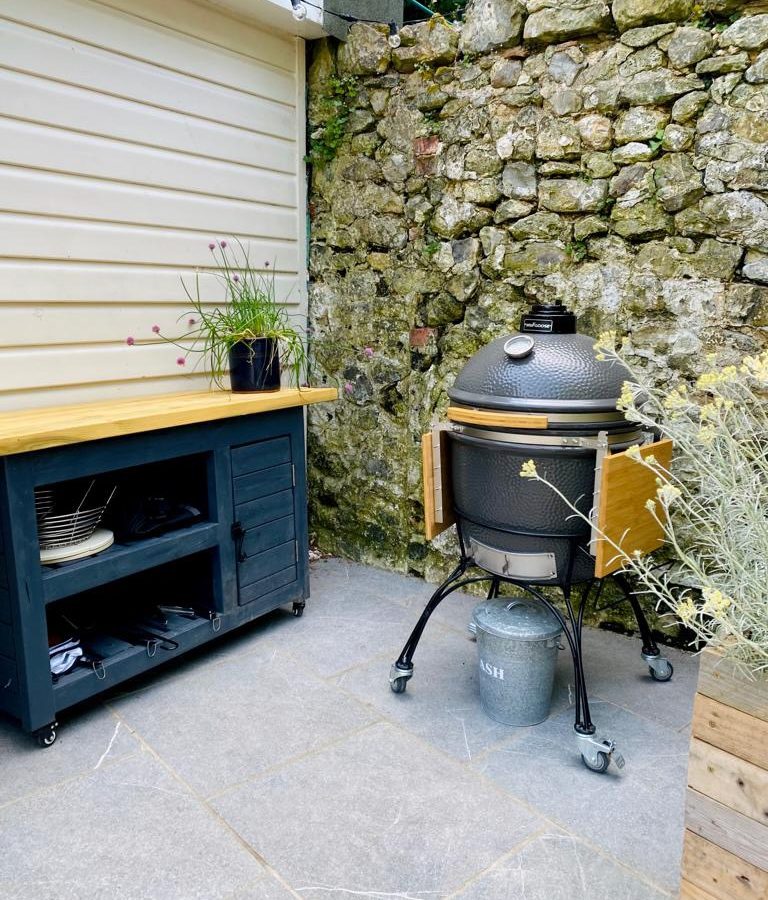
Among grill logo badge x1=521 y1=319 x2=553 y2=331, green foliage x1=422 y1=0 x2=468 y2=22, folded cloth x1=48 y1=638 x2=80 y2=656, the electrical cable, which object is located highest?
green foliage x1=422 y1=0 x2=468 y2=22

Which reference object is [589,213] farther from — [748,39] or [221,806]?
[221,806]

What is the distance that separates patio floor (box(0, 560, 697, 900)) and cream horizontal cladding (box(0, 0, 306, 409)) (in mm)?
1286

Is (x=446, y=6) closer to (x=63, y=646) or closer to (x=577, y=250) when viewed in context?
(x=577, y=250)

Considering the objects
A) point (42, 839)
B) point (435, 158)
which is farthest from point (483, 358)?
point (42, 839)

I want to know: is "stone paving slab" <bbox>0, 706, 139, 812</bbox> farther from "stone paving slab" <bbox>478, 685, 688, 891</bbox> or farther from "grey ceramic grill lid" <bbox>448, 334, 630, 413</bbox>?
"grey ceramic grill lid" <bbox>448, 334, 630, 413</bbox>

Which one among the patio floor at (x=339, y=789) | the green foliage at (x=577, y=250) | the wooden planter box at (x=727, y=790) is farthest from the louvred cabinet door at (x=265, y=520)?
the wooden planter box at (x=727, y=790)

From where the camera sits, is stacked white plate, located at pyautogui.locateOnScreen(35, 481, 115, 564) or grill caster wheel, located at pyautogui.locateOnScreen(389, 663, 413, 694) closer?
stacked white plate, located at pyautogui.locateOnScreen(35, 481, 115, 564)

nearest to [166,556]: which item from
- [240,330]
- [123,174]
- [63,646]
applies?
[63,646]

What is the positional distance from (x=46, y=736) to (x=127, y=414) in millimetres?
1074

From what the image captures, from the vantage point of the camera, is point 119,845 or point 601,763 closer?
point 119,845

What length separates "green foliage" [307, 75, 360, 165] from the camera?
359cm

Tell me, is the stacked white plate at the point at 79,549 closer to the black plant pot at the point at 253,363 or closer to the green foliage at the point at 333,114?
the black plant pot at the point at 253,363

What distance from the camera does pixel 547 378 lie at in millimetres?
2262

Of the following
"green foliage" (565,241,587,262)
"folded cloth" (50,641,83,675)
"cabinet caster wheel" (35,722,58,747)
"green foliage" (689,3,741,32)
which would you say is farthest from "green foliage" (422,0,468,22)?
"cabinet caster wheel" (35,722,58,747)
